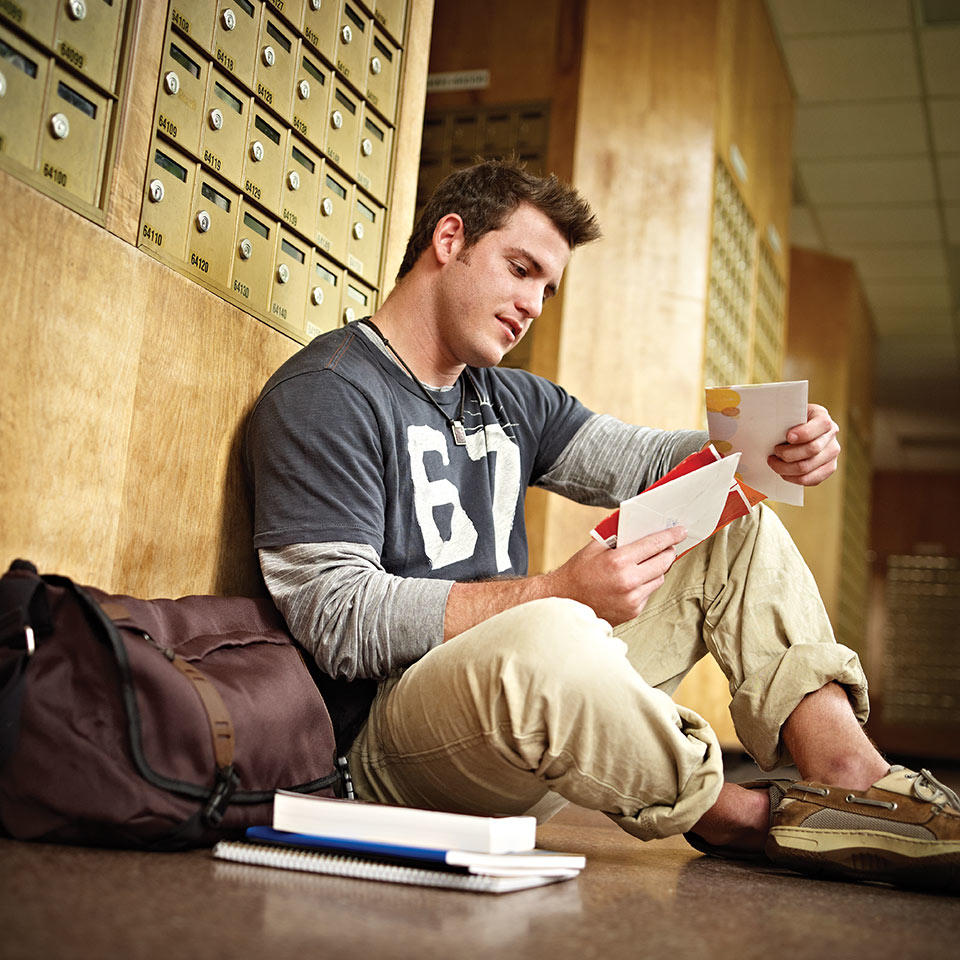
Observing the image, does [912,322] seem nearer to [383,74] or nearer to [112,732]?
[383,74]

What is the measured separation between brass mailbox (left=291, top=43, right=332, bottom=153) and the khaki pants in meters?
0.90

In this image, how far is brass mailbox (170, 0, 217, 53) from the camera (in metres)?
1.47

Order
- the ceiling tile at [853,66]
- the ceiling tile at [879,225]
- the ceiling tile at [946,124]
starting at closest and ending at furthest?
the ceiling tile at [853,66], the ceiling tile at [946,124], the ceiling tile at [879,225]

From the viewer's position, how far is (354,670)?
1306 mm

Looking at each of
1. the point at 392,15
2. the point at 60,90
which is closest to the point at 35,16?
the point at 60,90

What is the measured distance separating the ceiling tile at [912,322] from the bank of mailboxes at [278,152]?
18.1 feet

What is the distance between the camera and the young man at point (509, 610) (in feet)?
3.80

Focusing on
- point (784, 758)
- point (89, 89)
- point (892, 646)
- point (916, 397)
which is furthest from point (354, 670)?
point (892, 646)

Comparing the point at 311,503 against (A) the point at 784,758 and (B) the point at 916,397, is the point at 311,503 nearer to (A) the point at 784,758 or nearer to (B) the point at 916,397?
(A) the point at 784,758

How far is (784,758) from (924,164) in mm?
4341

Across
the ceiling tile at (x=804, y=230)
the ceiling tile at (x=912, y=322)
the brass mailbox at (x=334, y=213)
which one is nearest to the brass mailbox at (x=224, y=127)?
the brass mailbox at (x=334, y=213)

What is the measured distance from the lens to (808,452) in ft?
5.10

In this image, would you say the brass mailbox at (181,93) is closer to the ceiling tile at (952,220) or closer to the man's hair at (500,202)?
the man's hair at (500,202)

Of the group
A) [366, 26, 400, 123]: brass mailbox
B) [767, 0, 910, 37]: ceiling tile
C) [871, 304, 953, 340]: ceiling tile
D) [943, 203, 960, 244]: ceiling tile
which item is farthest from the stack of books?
[871, 304, 953, 340]: ceiling tile
